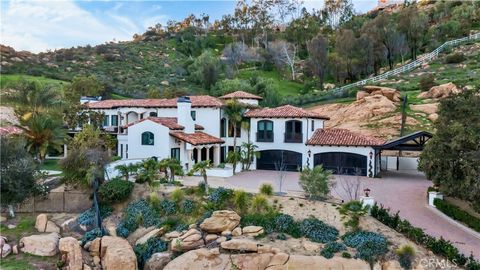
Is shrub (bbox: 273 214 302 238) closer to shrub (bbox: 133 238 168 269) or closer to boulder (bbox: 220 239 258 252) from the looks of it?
boulder (bbox: 220 239 258 252)

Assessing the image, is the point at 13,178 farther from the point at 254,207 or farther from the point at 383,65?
the point at 383,65

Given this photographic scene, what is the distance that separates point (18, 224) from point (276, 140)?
2037 centimetres

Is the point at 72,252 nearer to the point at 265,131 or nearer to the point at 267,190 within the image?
the point at 267,190

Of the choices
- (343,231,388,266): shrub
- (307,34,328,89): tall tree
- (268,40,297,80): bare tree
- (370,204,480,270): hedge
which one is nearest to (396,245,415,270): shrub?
(343,231,388,266): shrub

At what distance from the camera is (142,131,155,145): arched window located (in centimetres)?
3088

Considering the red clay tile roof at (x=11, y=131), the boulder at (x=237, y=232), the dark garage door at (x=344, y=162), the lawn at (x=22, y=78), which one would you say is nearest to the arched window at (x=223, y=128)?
the dark garage door at (x=344, y=162)

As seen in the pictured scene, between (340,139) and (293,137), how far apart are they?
3.95m

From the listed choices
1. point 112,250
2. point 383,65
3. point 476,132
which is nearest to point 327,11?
point 383,65

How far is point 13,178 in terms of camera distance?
2189 cm

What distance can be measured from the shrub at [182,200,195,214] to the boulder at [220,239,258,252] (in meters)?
3.49

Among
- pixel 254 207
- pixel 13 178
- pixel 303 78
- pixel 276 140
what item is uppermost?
pixel 303 78

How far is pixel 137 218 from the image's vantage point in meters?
22.0

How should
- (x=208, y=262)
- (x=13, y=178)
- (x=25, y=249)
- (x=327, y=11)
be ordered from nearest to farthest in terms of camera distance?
(x=208, y=262) < (x=25, y=249) < (x=13, y=178) < (x=327, y=11)

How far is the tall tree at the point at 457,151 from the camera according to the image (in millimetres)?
18719
